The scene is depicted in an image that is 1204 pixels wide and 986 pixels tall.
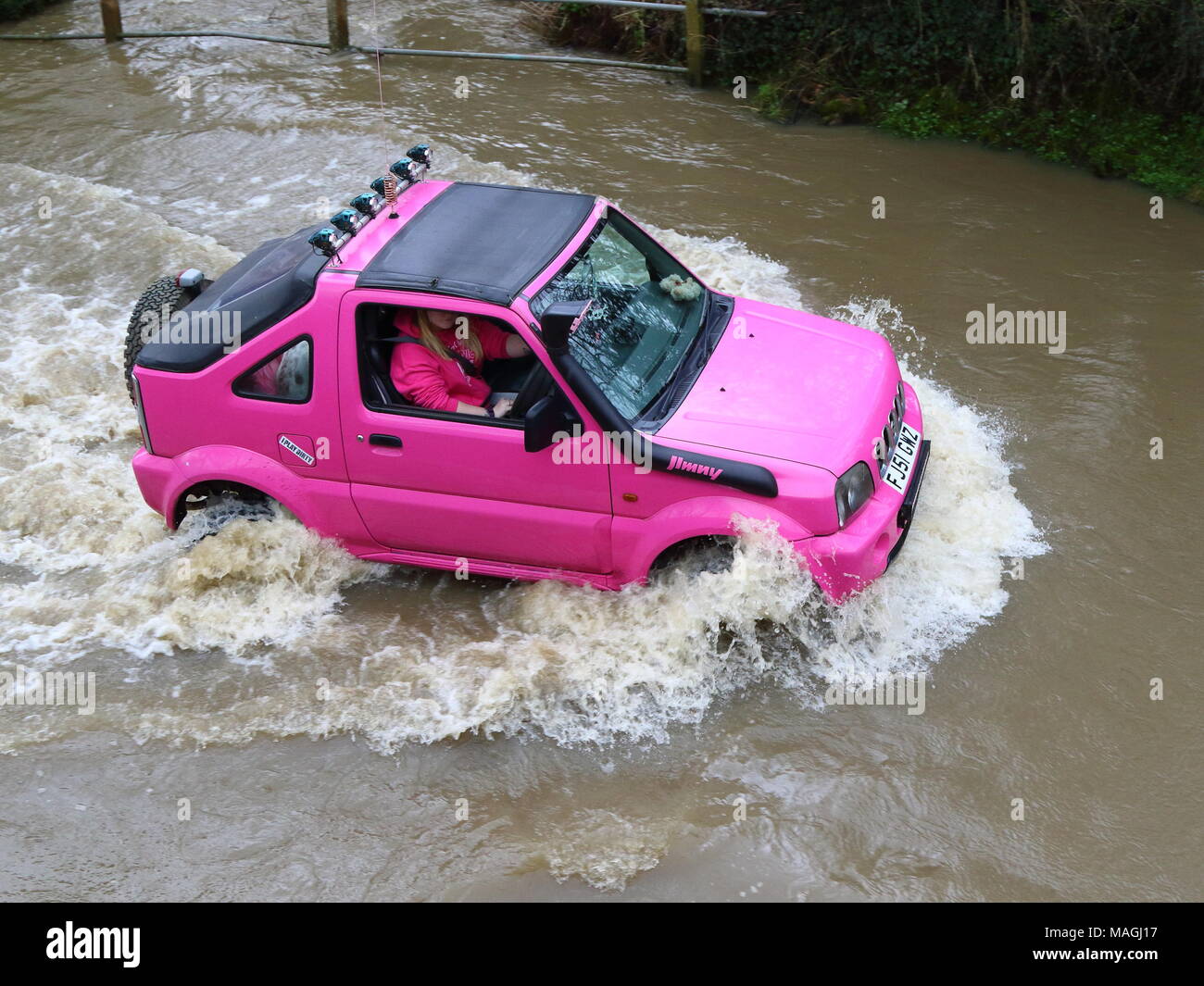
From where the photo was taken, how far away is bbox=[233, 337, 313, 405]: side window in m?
5.60

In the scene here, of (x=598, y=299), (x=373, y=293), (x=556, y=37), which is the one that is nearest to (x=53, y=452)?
(x=373, y=293)

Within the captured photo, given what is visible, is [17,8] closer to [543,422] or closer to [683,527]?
[543,422]

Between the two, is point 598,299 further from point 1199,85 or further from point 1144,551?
point 1199,85

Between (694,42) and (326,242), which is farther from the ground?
(694,42)

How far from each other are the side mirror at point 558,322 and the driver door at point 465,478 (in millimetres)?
157

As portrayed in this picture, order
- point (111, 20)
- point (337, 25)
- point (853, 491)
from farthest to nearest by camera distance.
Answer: point (111, 20)
point (337, 25)
point (853, 491)

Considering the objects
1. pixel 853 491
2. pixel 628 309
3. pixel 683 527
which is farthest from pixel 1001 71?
pixel 683 527

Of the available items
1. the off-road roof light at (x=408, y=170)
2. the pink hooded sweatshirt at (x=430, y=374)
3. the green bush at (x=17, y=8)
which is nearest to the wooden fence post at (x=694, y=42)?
the off-road roof light at (x=408, y=170)

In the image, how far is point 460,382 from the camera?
5.65 meters

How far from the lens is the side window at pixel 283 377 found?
18.4 feet

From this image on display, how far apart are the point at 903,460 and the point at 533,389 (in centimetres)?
184

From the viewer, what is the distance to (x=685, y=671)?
5.57 m

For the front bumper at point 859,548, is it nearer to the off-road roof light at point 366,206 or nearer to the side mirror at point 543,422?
the side mirror at point 543,422

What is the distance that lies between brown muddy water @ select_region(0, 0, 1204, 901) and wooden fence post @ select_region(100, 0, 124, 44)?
250 inches
